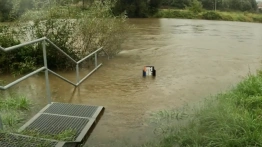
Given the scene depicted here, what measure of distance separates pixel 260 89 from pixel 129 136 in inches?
94.2

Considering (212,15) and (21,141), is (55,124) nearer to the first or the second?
(21,141)

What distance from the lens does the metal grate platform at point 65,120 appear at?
333cm

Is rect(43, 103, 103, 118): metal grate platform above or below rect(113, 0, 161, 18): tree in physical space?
below

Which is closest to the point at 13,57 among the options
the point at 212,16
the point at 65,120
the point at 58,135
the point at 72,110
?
the point at 72,110

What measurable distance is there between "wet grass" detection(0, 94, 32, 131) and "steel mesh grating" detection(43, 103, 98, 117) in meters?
0.36

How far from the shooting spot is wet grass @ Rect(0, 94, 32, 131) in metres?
3.56

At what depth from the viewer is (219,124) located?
3.39 m

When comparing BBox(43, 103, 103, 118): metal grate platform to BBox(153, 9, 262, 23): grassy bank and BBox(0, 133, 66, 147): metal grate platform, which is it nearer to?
BBox(0, 133, 66, 147): metal grate platform

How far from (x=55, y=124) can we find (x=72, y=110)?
54cm

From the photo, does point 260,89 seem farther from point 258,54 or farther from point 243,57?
point 258,54

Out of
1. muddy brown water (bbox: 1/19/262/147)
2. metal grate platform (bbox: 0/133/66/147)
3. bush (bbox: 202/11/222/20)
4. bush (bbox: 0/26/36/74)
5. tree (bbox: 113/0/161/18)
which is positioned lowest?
muddy brown water (bbox: 1/19/262/147)

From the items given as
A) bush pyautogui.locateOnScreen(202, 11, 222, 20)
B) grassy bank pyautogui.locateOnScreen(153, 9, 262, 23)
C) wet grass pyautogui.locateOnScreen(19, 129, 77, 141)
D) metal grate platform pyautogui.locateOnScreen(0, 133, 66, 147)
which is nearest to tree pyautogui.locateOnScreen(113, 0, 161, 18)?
grassy bank pyautogui.locateOnScreen(153, 9, 262, 23)

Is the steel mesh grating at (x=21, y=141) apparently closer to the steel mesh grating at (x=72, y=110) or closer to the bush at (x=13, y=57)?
the steel mesh grating at (x=72, y=110)

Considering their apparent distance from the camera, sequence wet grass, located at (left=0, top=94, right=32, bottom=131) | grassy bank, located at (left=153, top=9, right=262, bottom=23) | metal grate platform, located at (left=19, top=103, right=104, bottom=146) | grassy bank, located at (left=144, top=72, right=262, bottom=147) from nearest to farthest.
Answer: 1. grassy bank, located at (left=144, top=72, right=262, bottom=147)
2. metal grate platform, located at (left=19, top=103, right=104, bottom=146)
3. wet grass, located at (left=0, top=94, right=32, bottom=131)
4. grassy bank, located at (left=153, top=9, right=262, bottom=23)
